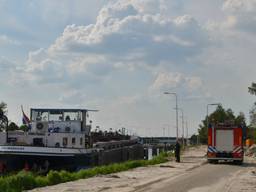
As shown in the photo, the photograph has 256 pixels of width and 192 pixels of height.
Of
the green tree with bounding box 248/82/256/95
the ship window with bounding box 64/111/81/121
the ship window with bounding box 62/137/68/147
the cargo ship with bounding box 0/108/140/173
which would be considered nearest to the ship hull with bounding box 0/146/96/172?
the cargo ship with bounding box 0/108/140/173

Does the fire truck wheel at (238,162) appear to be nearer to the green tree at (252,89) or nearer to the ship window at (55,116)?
the ship window at (55,116)

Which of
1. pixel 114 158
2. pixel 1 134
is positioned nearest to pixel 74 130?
pixel 1 134

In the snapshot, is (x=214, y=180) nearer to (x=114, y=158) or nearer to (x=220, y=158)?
(x=220, y=158)

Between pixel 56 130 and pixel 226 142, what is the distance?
44.0ft

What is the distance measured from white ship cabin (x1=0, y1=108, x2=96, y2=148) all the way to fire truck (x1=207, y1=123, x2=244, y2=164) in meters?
10.4

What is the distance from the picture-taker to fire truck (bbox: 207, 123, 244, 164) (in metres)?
38.4

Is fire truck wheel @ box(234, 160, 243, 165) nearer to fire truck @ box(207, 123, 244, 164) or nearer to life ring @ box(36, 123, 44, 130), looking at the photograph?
fire truck @ box(207, 123, 244, 164)

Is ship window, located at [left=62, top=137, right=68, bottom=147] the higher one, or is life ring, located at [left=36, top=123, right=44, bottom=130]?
life ring, located at [left=36, top=123, right=44, bottom=130]

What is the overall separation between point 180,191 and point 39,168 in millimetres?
19835

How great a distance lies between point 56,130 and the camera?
42.8m


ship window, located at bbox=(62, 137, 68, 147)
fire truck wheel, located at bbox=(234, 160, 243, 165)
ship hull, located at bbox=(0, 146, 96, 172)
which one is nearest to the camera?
ship hull, located at bbox=(0, 146, 96, 172)

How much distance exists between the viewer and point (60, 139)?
4169 cm

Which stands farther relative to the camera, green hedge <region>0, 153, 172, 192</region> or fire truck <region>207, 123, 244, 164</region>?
fire truck <region>207, 123, 244, 164</region>

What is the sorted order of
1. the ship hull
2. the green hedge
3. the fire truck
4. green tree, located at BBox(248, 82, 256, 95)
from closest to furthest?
the green hedge → the ship hull → the fire truck → green tree, located at BBox(248, 82, 256, 95)
